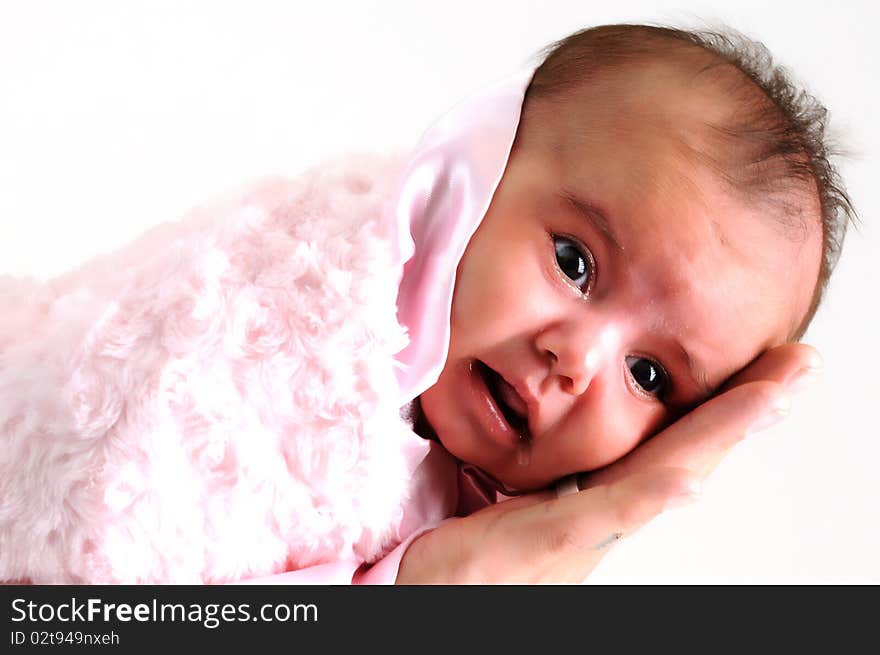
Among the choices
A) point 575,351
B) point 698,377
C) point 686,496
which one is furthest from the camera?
point 698,377

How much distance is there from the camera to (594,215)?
3.92 feet

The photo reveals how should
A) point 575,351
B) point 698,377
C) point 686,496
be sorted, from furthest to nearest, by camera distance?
1. point 698,377
2. point 575,351
3. point 686,496

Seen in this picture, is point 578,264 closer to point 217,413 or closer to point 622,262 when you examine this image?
point 622,262

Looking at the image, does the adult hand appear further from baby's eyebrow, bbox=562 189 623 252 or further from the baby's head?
baby's eyebrow, bbox=562 189 623 252

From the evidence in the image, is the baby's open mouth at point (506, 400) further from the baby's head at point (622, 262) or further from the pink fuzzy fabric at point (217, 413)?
the pink fuzzy fabric at point (217, 413)

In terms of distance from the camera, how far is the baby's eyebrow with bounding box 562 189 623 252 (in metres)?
1.19

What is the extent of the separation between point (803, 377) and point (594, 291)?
0.90 feet

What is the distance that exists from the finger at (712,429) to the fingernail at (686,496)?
19 cm

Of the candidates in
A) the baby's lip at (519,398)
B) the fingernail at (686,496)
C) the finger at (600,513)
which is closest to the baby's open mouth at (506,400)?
the baby's lip at (519,398)

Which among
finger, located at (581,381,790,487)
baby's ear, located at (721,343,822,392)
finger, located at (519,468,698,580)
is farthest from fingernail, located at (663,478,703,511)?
baby's ear, located at (721,343,822,392)

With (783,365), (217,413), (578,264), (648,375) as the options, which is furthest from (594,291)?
(217,413)

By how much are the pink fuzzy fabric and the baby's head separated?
12 centimetres

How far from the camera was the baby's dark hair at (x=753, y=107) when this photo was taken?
1.22m

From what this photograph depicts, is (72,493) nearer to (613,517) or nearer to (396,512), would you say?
(396,512)
